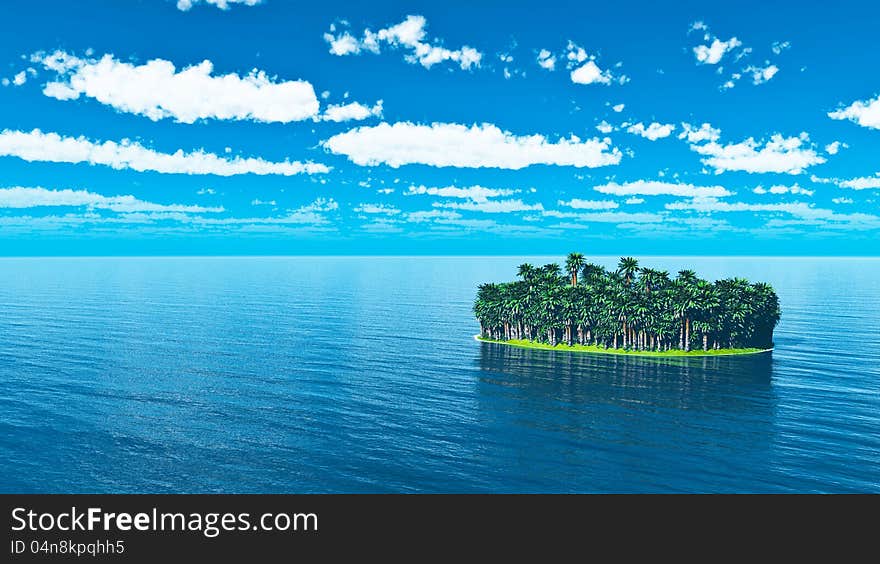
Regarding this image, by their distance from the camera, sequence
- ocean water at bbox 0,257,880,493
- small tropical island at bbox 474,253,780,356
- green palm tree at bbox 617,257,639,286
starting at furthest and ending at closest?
green palm tree at bbox 617,257,639,286, small tropical island at bbox 474,253,780,356, ocean water at bbox 0,257,880,493

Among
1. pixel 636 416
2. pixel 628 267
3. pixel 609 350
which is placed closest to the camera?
pixel 636 416

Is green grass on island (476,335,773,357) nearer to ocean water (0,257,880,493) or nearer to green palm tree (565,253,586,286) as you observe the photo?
ocean water (0,257,880,493)

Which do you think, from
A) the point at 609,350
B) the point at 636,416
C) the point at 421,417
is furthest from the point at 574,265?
the point at 421,417

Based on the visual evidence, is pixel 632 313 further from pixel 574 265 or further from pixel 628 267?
pixel 574 265

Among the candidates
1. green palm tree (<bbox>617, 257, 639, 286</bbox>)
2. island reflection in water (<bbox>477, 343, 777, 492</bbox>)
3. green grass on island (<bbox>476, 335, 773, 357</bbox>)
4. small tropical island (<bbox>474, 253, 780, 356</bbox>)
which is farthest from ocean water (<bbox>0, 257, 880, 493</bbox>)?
green palm tree (<bbox>617, 257, 639, 286</bbox>)
